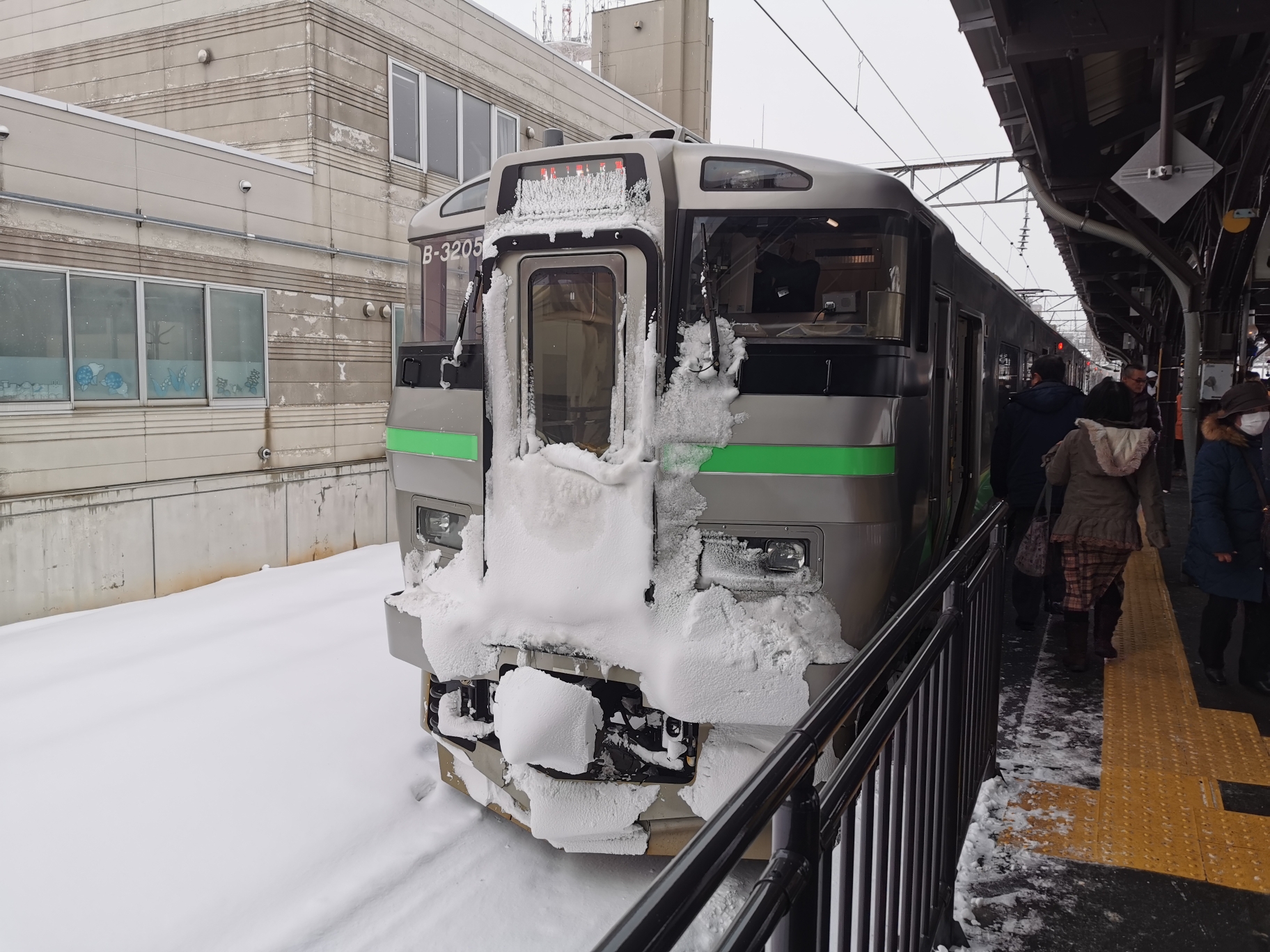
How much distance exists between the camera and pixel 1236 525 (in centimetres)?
470

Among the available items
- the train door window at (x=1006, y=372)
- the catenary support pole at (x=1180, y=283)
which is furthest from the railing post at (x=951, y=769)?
the catenary support pole at (x=1180, y=283)

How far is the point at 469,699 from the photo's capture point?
12.9 feet

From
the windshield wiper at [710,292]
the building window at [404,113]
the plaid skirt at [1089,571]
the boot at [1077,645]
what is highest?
the building window at [404,113]

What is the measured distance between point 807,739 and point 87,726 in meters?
5.27

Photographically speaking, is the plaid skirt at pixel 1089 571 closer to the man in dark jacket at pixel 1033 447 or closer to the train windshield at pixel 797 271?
the man in dark jacket at pixel 1033 447

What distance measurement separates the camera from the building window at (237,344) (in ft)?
32.7

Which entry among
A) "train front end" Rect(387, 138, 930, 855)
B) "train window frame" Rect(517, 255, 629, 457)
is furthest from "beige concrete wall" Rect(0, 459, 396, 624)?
"train window frame" Rect(517, 255, 629, 457)

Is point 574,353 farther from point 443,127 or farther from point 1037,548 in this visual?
point 443,127

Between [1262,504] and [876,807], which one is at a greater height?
[1262,504]

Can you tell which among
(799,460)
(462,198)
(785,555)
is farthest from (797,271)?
(462,198)

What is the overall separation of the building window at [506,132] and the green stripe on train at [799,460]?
36.2 feet

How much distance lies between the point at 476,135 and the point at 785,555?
37.1ft

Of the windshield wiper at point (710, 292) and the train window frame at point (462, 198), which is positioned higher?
the train window frame at point (462, 198)

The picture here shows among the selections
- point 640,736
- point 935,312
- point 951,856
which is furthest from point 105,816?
point 935,312
